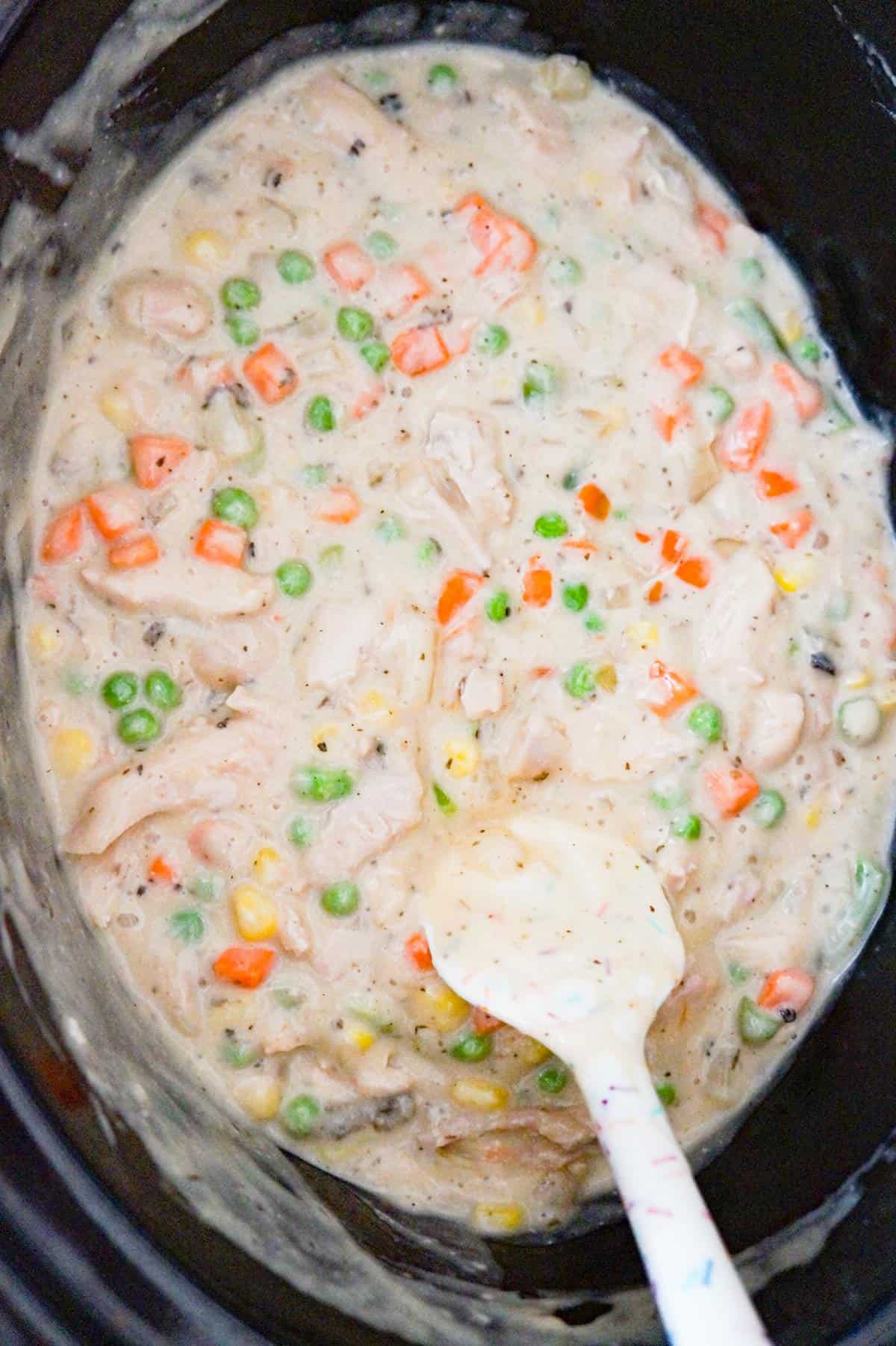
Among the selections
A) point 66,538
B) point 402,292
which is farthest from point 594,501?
point 66,538

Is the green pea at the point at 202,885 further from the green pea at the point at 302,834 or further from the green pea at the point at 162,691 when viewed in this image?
the green pea at the point at 162,691

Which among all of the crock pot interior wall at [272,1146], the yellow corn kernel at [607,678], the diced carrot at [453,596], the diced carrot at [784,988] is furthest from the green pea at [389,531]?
the diced carrot at [784,988]

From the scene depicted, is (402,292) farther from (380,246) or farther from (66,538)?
(66,538)

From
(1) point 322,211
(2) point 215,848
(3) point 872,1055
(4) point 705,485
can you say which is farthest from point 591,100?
(3) point 872,1055

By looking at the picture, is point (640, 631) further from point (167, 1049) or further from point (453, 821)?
point (167, 1049)

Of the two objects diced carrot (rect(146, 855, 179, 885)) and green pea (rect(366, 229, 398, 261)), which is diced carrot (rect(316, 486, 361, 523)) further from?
diced carrot (rect(146, 855, 179, 885))

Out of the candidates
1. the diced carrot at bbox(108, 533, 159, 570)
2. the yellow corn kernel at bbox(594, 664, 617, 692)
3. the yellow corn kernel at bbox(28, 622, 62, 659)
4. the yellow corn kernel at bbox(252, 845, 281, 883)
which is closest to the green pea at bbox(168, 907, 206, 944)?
the yellow corn kernel at bbox(252, 845, 281, 883)
